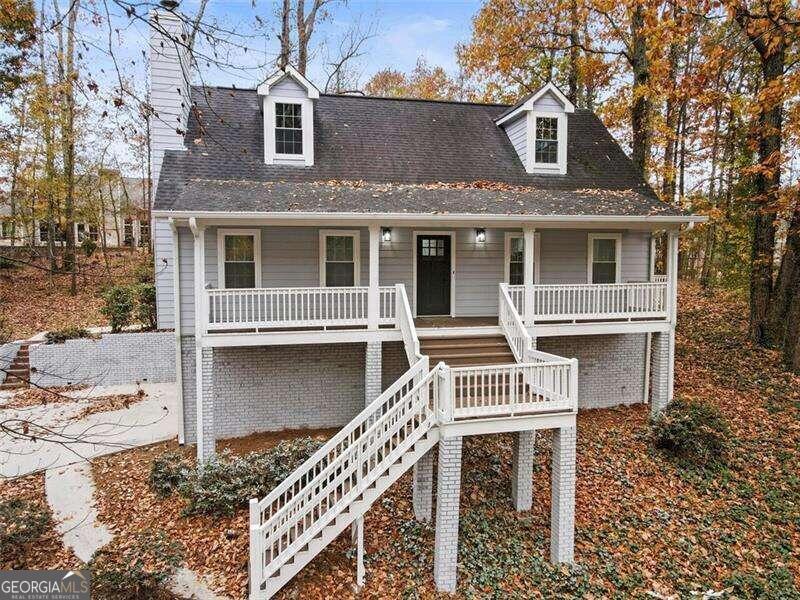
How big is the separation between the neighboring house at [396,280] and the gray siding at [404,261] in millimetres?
45

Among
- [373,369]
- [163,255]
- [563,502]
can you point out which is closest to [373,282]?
[373,369]

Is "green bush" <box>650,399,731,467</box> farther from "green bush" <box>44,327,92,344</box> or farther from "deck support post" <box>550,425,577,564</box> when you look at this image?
"green bush" <box>44,327,92,344</box>

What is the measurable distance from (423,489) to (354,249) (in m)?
5.69

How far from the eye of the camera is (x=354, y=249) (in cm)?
1139

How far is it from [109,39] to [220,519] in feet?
23.9

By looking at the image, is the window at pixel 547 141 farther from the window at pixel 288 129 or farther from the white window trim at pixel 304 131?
the window at pixel 288 129

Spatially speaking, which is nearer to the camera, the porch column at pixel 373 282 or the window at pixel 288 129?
the porch column at pixel 373 282

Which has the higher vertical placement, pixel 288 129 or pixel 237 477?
pixel 288 129

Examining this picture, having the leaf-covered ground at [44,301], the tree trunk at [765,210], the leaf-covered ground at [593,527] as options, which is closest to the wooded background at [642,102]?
the tree trunk at [765,210]

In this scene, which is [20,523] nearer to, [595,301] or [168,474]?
[168,474]

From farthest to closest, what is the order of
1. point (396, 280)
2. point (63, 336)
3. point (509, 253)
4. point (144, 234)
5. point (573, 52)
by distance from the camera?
point (144, 234)
point (573, 52)
point (63, 336)
point (509, 253)
point (396, 280)

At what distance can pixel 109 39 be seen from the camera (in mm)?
4160

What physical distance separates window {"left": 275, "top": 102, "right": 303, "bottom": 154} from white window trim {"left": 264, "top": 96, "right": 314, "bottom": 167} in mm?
118

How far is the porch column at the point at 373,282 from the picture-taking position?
32.2 ft
